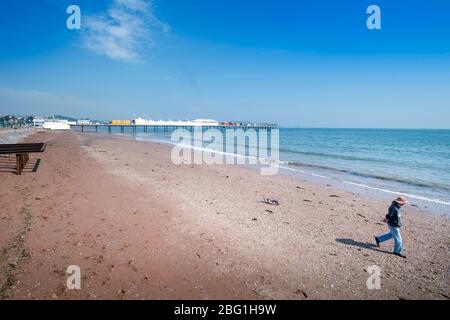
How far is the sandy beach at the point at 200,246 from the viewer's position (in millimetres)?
4664

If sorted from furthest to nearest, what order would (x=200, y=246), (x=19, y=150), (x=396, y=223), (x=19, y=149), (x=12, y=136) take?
(x=12, y=136) < (x=19, y=149) < (x=19, y=150) < (x=396, y=223) < (x=200, y=246)

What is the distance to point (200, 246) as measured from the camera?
6215mm

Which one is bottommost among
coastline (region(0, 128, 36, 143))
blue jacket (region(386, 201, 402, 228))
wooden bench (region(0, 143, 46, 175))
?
blue jacket (region(386, 201, 402, 228))

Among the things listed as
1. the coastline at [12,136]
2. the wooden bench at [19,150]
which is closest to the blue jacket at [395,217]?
the wooden bench at [19,150]

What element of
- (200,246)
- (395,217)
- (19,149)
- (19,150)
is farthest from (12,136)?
(395,217)

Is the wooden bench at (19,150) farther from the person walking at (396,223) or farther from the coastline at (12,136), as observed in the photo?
the coastline at (12,136)

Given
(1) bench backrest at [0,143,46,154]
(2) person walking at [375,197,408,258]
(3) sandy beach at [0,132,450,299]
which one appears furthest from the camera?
(1) bench backrest at [0,143,46,154]

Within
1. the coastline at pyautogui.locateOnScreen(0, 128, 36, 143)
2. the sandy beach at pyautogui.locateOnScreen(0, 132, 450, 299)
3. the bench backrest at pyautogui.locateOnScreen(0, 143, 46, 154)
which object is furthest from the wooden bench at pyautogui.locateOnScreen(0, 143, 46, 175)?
the coastline at pyautogui.locateOnScreen(0, 128, 36, 143)

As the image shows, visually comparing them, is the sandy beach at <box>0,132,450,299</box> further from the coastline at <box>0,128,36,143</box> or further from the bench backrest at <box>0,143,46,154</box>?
the coastline at <box>0,128,36,143</box>

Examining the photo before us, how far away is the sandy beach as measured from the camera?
15.3ft

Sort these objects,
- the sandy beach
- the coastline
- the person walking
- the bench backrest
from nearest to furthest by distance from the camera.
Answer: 1. the sandy beach
2. the person walking
3. the bench backrest
4. the coastline

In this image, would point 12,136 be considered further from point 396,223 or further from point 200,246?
point 396,223

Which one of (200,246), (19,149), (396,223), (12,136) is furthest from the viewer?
(12,136)

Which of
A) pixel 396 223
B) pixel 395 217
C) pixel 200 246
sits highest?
pixel 395 217
